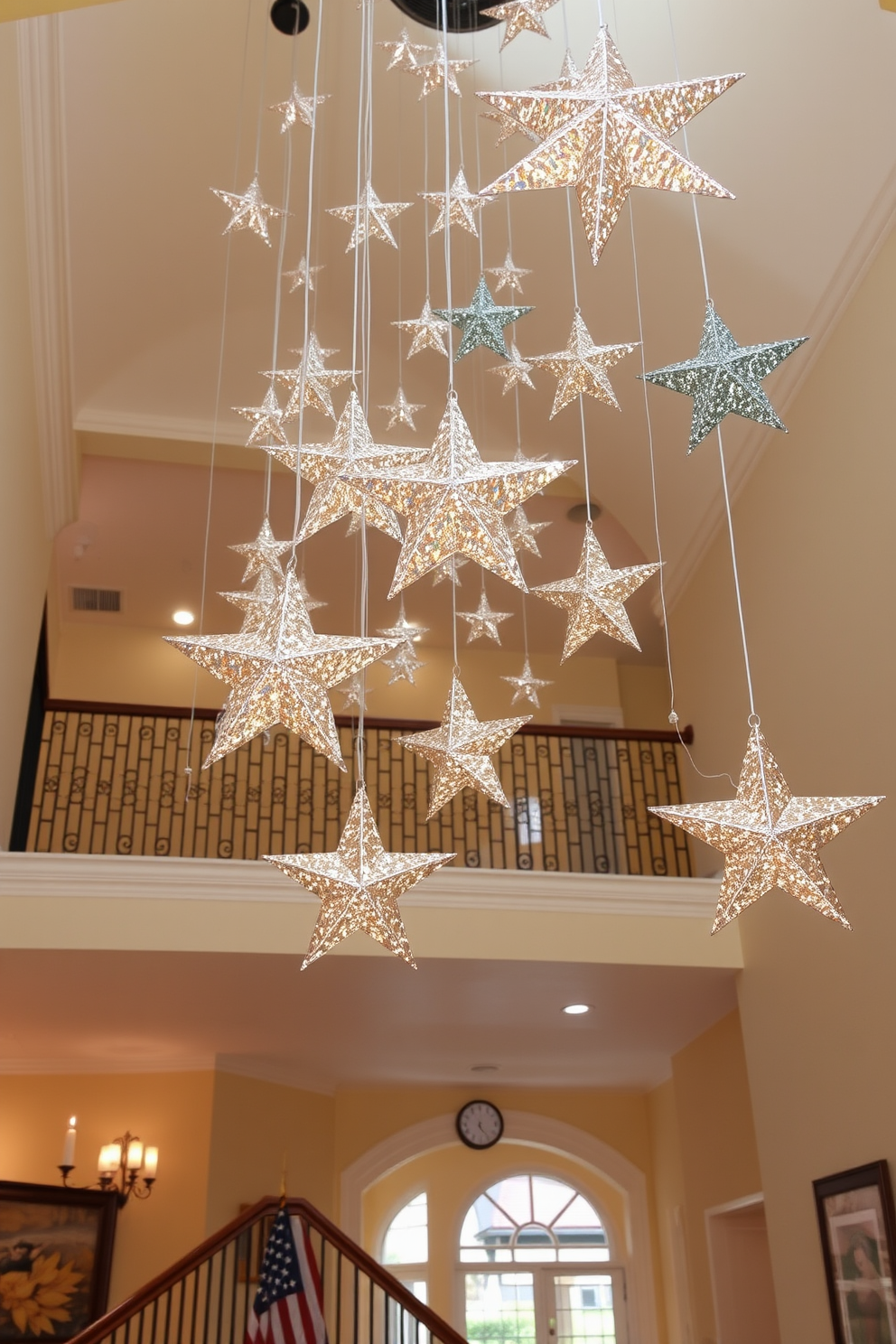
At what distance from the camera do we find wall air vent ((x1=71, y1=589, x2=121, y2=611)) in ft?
33.6

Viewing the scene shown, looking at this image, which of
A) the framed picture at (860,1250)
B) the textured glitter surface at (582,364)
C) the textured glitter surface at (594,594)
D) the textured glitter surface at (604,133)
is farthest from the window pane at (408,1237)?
the textured glitter surface at (604,133)

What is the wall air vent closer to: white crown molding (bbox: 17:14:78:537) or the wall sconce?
white crown molding (bbox: 17:14:78:537)

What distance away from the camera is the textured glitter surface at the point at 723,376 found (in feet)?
11.7

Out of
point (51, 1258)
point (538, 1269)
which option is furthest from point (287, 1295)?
point (538, 1269)

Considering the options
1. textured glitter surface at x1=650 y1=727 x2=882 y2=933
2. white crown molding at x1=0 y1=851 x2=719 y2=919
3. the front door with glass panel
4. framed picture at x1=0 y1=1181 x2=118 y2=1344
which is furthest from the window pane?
textured glitter surface at x1=650 y1=727 x2=882 y2=933

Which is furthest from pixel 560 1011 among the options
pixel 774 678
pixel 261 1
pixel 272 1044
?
pixel 261 1

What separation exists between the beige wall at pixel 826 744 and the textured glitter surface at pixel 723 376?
2027 millimetres

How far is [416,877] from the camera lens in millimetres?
3561

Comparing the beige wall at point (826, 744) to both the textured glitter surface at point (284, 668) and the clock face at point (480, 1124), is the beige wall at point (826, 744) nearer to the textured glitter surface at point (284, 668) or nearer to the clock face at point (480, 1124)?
the textured glitter surface at point (284, 668)

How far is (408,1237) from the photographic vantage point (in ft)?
37.2

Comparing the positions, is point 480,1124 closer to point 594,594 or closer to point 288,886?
point 288,886

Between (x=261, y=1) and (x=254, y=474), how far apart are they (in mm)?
3249

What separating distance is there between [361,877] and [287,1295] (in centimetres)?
307

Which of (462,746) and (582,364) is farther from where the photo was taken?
(582,364)
